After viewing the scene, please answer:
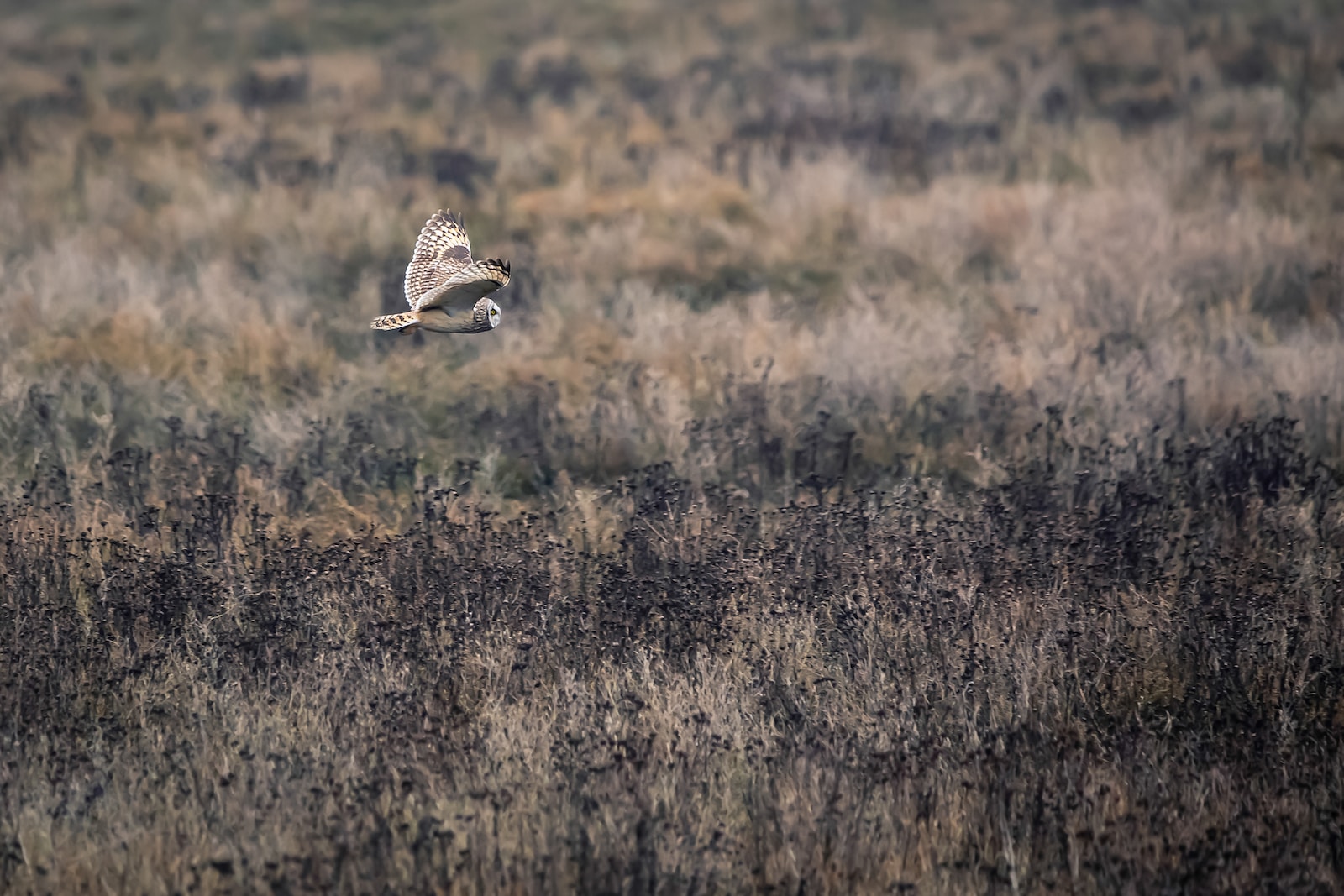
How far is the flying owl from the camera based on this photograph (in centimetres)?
488

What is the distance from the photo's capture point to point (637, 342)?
8.28 m

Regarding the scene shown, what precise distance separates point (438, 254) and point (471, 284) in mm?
1131

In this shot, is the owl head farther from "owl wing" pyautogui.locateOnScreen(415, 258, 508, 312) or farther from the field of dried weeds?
the field of dried weeds

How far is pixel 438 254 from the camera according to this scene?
596 cm

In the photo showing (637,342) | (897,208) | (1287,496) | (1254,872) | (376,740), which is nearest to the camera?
(1254,872)

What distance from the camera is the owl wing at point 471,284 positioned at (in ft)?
15.8

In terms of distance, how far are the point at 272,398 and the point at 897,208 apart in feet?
19.1

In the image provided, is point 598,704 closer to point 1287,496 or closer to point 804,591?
point 804,591

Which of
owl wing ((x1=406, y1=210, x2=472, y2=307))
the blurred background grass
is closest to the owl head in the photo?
owl wing ((x1=406, y1=210, x2=472, y2=307))

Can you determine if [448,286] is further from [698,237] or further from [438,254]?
[698,237]

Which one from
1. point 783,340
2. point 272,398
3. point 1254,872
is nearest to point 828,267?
point 783,340

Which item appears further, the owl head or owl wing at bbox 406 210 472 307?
owl wing at bbox 406 210 472 307

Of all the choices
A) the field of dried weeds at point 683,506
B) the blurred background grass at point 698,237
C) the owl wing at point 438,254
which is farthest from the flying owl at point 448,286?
the blurred background grass at point 698,237

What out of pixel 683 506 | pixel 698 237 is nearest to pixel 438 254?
pixel 683 506
